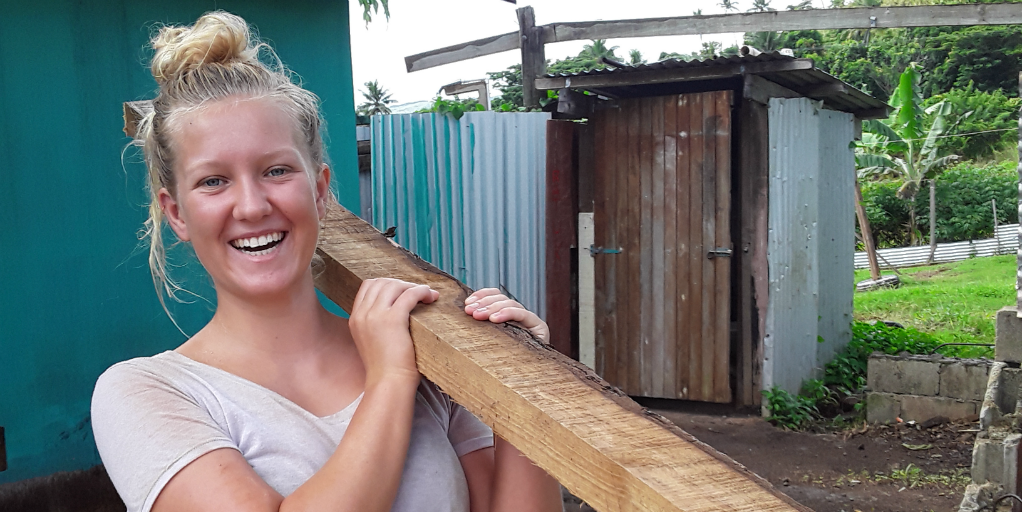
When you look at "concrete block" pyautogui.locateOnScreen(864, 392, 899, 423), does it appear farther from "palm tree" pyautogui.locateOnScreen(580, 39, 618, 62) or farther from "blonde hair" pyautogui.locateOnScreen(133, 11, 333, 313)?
"palm tree" pyautogui.locateOnScreen(580, 39, 618, 62)

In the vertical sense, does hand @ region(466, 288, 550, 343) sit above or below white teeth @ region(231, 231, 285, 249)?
below

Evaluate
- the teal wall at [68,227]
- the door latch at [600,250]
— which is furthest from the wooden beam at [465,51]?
the teal wall at [68,227]

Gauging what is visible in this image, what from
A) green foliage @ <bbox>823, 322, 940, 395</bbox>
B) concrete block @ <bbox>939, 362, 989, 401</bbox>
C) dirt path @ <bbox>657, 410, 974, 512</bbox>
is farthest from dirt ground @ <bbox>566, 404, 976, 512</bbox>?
green foliage @ <bbox>823, 322, 940, 395</bbox>

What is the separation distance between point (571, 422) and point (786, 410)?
233 inches

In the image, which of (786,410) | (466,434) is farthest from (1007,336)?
(466,434)

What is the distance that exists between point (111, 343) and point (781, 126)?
520 cm

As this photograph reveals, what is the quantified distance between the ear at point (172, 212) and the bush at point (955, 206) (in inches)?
762

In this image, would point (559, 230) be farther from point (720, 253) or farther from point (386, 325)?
point (386, 325)

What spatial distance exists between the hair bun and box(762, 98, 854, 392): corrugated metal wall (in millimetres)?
5557

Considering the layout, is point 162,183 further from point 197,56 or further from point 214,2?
point 214,2

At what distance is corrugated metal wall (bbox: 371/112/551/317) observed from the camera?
593 cm

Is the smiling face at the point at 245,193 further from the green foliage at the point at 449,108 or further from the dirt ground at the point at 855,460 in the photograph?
the green foliage at the point at 449,108

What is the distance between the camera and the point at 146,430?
1.21 meters

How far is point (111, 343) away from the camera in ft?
9.90
